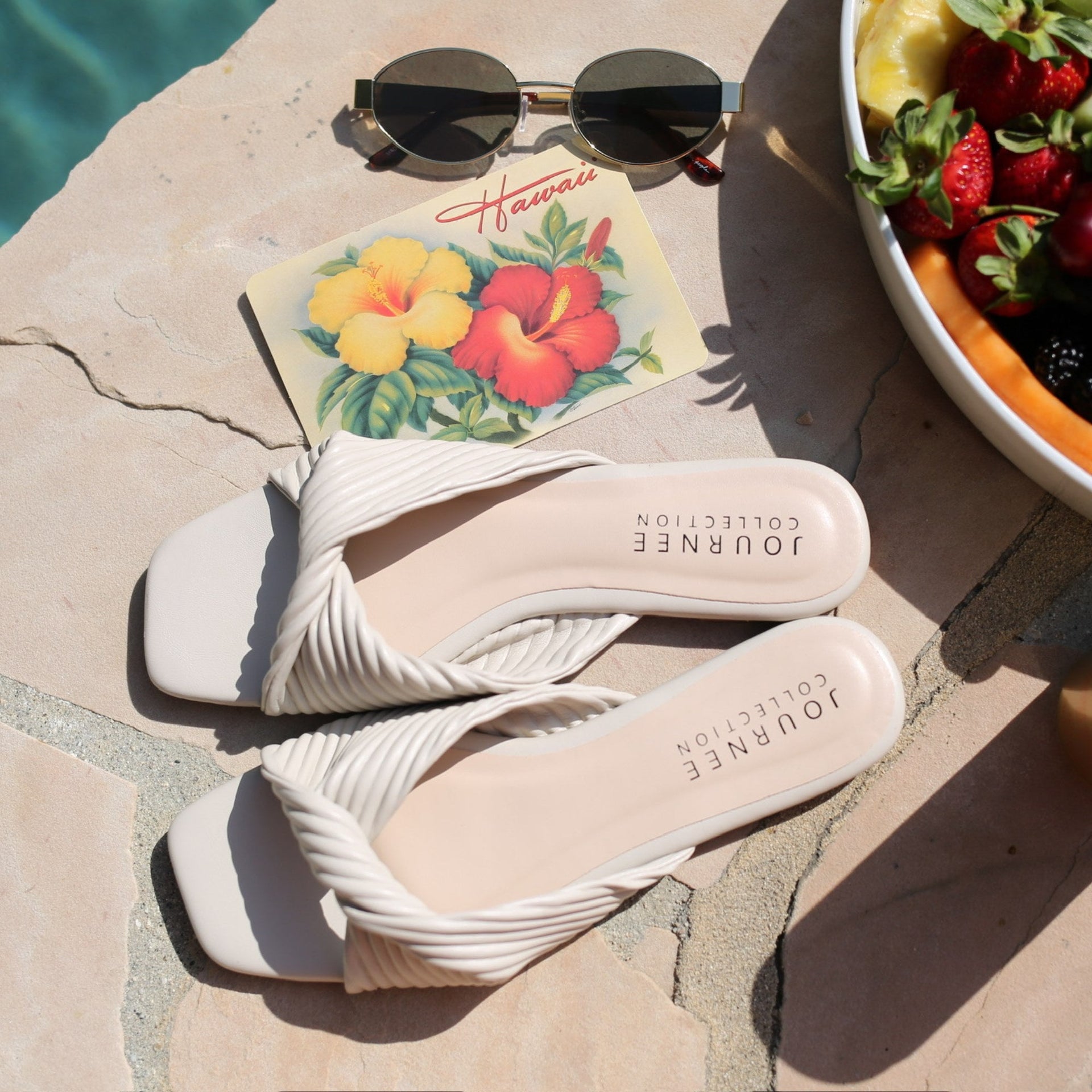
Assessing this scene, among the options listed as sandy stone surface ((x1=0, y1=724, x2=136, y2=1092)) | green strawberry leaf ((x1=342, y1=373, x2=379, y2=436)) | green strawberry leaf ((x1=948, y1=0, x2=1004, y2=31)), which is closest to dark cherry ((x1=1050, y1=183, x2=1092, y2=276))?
green strawberry leaf ((x1=948, y1=0, x2=1004, y2=31))

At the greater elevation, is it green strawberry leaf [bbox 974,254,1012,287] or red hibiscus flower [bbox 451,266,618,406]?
green strawberry leaf [bbox 974,254,1012,287]

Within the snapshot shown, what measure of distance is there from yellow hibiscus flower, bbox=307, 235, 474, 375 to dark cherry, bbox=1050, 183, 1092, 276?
19.0 inches

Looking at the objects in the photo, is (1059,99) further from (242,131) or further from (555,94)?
(242,131)

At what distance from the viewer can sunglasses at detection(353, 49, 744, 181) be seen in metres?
0.83

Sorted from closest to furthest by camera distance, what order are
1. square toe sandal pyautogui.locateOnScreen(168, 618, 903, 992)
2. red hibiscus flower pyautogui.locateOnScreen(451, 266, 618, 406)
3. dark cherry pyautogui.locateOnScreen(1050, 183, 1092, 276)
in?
1. dark cherry pyautogui.locateOnScreen(1050, 183, 1092, 276)
2. square toe sandal pyautogui.locateOnScreen(168, 618, 903, 992)
3. red hibiscus flower pyautogui.locateOnScreen(451, 266, 618, 406)

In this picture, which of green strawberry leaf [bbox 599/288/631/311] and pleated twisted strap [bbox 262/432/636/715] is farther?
green strawberry leaf [bbox 599/288/631/311]

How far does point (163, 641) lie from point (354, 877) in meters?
0.28

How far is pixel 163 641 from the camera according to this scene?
2.49 ft

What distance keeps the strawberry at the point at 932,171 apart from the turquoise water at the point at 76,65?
749mm

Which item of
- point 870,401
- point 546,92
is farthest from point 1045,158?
point 546,92

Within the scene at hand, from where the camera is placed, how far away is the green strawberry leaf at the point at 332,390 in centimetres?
81

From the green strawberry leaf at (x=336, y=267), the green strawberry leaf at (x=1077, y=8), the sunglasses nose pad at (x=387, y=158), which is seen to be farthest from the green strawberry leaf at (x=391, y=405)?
the green strawberry leaf at (x=1077, y=8)

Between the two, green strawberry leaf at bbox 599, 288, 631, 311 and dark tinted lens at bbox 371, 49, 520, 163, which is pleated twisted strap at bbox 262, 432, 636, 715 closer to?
green strawberry leaf at bbox 599, 288, 631, 311

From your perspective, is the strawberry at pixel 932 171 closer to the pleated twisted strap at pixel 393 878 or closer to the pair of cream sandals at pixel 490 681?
the pair of cream sandals at pixel 490 681
